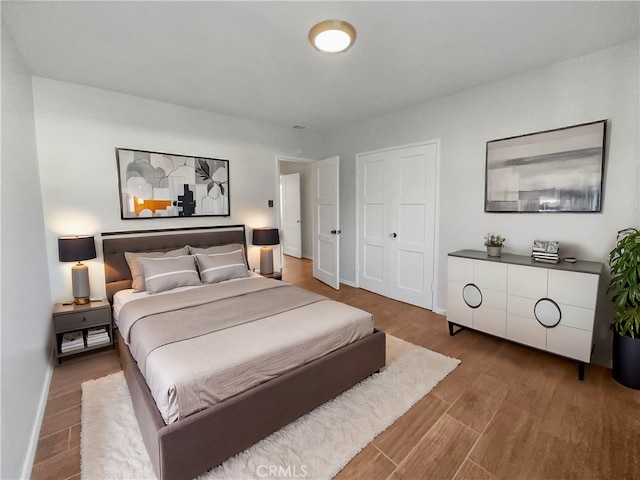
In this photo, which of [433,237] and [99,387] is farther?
[433,237]

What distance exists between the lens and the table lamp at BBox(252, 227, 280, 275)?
155 inches

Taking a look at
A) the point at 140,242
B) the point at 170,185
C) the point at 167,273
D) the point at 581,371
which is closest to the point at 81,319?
the point at 167,273

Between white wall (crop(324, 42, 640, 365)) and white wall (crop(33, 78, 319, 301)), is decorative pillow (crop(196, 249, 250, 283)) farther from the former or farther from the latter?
white wall (crop(324, 42, 640, 365))

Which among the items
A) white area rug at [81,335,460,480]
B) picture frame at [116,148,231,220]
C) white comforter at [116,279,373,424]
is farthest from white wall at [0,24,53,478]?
picture frame at [116,148,231,220]

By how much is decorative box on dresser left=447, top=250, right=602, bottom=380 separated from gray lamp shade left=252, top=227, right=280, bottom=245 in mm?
2229

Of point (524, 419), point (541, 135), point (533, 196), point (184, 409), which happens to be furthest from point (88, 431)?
point (541, 135)

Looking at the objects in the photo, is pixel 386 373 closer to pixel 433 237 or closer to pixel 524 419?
pixel 524 419

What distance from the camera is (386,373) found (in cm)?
235

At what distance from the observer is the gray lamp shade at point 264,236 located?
3.96m

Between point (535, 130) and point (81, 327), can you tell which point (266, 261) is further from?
point (535, 130)

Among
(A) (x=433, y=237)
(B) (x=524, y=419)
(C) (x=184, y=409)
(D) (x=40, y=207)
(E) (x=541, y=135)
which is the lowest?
(B) (x=524, y=419)

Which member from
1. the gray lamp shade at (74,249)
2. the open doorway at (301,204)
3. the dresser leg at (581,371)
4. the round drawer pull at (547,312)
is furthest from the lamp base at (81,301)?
the open doorway at (301,204)

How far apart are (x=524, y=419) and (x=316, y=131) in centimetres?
450

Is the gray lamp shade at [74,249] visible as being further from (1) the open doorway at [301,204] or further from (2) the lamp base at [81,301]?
(1) the open doorway at [301,204]
